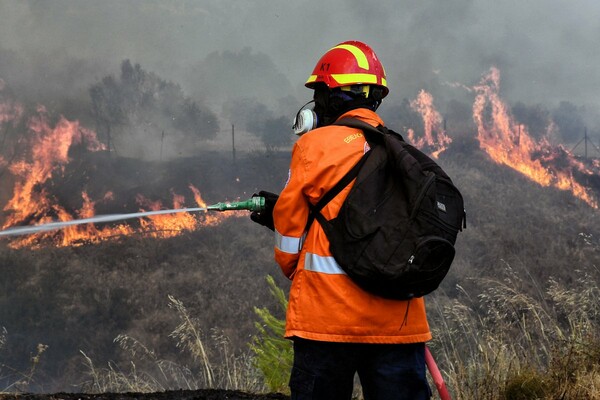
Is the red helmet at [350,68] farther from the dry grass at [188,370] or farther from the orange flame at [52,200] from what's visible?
the orange flame at [52,200]

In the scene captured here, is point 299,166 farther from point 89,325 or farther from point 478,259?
point 478,259

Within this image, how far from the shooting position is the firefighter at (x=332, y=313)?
2424 mm

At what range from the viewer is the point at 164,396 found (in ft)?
14.1

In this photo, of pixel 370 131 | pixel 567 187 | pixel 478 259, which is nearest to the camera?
pixel 370 131

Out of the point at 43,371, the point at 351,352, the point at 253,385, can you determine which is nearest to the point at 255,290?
the point at 43,371

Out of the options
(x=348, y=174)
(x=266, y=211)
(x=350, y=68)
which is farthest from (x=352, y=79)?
(x=266, y=211)

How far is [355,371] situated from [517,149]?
25.7 metres

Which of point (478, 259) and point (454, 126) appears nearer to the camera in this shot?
point (478, 259)

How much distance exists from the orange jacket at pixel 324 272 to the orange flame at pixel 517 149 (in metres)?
23.8

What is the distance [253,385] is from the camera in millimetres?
5562

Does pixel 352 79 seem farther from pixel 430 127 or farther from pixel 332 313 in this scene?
pixel 430 127

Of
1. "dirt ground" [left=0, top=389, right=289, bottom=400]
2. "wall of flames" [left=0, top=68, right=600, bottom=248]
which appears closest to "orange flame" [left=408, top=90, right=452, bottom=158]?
"wall of flames" [left=0, top=68, right=600, bottom=248]

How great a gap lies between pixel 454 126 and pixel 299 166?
24.1 m

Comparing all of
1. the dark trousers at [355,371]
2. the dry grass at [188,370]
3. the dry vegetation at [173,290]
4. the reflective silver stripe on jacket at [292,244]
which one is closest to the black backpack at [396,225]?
the reflective silver stripe on jacket at [292,244]
